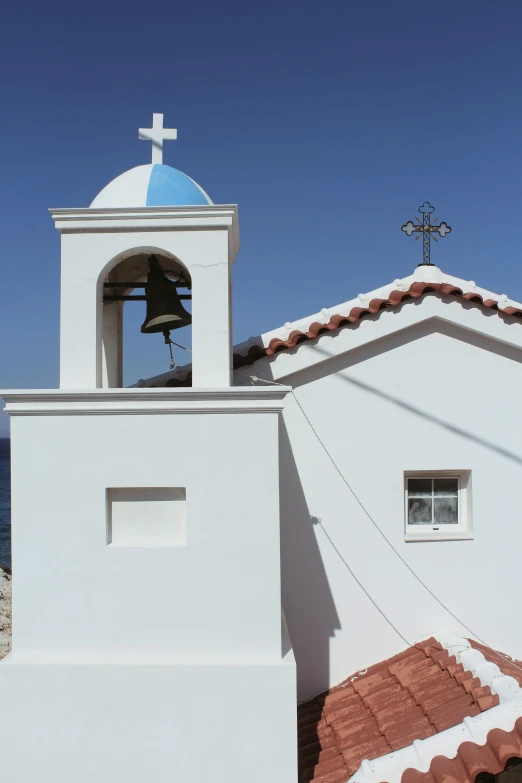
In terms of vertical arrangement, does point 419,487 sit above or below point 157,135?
below

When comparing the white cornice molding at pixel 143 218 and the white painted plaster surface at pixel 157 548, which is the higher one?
the white cornice molding at pixel 143 218

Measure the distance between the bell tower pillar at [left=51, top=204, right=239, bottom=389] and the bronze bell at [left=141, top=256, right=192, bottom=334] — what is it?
75cm

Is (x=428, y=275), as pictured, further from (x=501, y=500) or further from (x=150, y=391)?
(x=150, y=391)

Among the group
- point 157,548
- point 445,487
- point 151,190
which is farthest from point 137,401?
point 445,487

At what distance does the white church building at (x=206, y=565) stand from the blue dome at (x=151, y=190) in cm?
2

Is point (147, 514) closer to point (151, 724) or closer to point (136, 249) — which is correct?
point (151, 724)

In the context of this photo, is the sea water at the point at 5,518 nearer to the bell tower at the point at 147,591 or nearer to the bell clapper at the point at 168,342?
the bell clapper at the point at 168,342

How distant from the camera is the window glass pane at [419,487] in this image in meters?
6.74

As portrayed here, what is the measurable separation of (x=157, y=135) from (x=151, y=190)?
31.5 inches

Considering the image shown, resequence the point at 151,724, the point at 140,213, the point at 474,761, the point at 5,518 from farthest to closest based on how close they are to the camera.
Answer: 1. the point at 5,518
2. the point at 140,213
3. the point at 151,724
4. the point at 474,761

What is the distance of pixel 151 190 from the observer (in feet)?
17.6

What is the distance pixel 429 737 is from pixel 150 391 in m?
3.16

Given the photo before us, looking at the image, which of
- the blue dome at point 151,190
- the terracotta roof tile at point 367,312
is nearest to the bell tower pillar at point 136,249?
the blue dome at point 151,190

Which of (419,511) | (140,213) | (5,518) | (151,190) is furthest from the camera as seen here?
(5,518)
